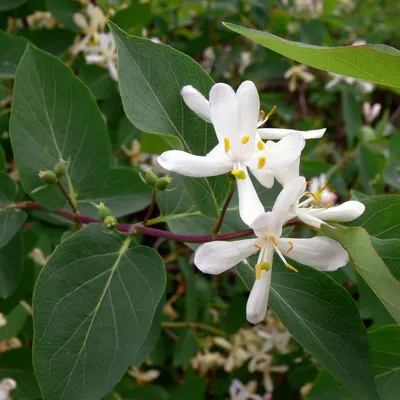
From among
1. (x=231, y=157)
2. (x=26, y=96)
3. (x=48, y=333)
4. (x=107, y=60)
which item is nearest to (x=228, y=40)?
(x=107, y=60)

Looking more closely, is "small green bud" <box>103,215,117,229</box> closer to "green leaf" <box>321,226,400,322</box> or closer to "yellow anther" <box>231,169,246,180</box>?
"yellow anther" <box>231,169,246,180</box>

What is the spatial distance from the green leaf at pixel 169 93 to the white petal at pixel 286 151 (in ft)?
0.37

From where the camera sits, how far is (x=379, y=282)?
0.55m

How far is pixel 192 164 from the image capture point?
62 cm

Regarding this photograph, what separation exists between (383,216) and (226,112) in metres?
0.26

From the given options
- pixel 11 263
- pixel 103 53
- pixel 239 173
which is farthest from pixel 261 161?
pixel 103 53

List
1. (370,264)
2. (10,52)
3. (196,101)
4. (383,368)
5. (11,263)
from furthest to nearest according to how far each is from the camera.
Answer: (10,52)
(11,263)
(383,368)
(196,101)
(370,264)

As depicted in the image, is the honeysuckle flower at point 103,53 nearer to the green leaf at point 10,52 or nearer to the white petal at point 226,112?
the green leaf at point 10,52

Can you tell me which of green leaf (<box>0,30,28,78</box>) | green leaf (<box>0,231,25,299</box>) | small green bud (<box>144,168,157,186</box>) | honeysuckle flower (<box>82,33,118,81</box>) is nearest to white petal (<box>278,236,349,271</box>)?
small green bud (<box>144,168,157,186</box>)

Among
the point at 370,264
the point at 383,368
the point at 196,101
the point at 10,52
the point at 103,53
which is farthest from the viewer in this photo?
the point at 103,53

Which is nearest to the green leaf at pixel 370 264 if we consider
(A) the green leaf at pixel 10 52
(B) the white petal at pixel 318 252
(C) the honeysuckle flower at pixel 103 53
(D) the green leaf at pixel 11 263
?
(B) the white petal at pixel 318 252

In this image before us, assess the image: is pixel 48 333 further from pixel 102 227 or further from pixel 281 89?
pixel 281 89

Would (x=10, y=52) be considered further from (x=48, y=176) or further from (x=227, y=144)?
(x=227, y=144)

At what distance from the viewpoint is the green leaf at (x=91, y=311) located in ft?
2.15
